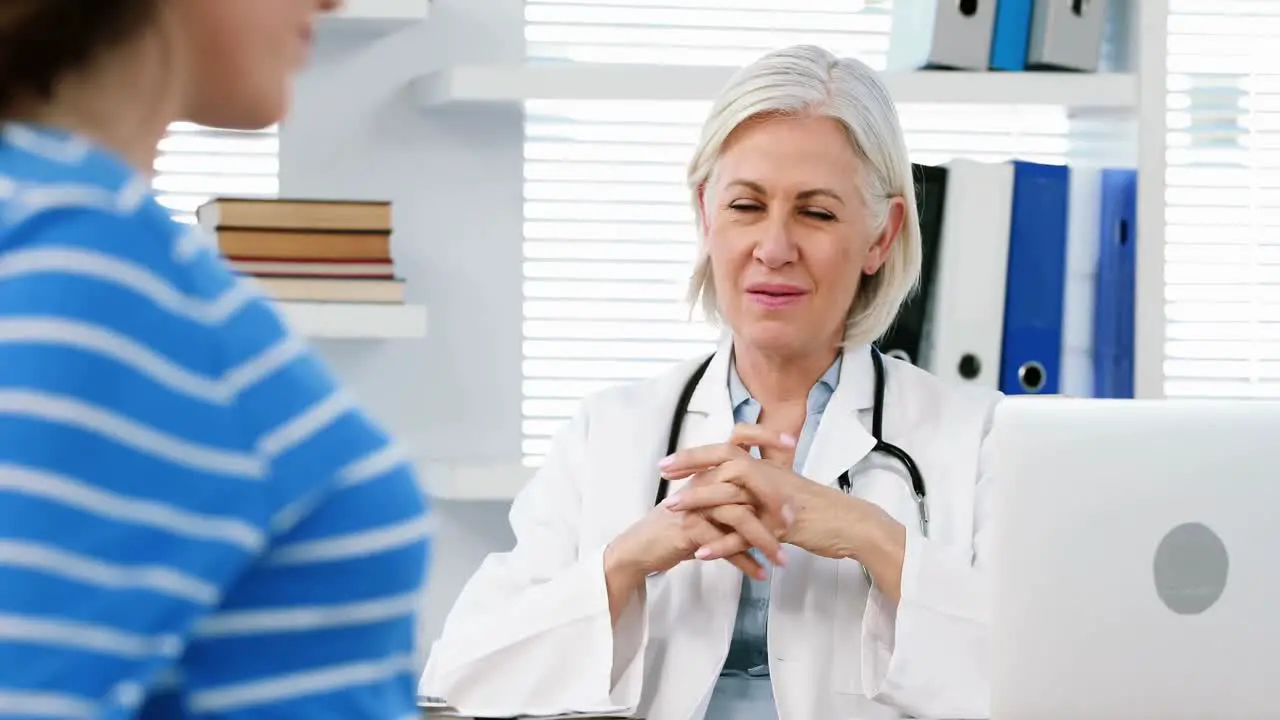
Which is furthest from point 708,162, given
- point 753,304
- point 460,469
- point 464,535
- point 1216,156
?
point 1216,156

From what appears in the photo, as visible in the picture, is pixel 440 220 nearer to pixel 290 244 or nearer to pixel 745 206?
pixel 290 244

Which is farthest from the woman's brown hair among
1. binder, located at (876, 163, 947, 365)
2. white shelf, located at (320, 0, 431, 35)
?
binder, located at (876, 163, 947, 365)

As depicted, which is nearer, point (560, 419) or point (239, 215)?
point (239, 215)

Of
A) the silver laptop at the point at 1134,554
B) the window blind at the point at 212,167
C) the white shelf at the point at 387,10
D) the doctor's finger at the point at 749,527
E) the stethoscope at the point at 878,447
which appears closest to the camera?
the silver laptop at the point at 1134,554

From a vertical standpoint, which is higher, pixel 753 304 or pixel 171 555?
pixel 753 304

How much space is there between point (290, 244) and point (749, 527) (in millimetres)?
799

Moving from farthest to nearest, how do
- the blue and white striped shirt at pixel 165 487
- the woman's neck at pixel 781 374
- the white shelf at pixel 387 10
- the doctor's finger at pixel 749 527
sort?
the white shelf at pixel 387 10, the woman's neck at pixel 781 374, the doctor's finger at pixel 749 527, the blue and white striped shirt at pixel 165 487

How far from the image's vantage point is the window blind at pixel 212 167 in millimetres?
2533

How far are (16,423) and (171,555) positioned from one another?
61mm

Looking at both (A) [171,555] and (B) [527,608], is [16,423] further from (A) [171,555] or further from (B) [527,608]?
(B) [527,608]

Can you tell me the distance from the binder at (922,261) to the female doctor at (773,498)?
0.21 metres

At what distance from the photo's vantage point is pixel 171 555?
48 centimetres

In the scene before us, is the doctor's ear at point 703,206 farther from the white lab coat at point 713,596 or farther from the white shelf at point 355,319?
the white shelf at point 355,319

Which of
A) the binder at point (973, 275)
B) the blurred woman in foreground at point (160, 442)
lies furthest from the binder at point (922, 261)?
the blurred woman in foreground at point (160, 442)
